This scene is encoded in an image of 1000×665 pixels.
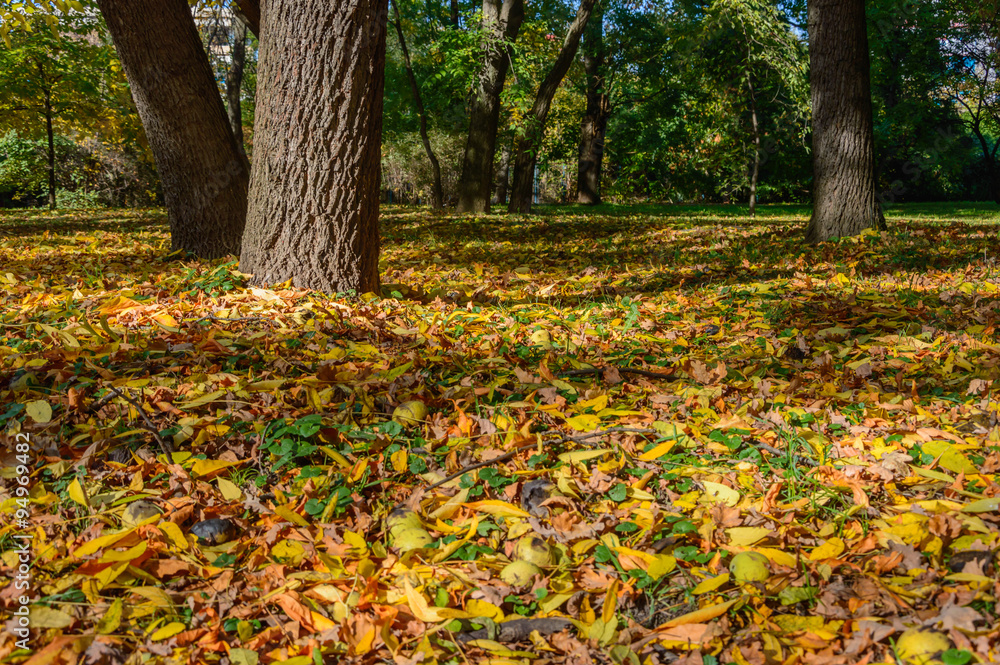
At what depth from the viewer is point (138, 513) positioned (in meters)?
1.81

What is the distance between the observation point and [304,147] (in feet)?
12.0

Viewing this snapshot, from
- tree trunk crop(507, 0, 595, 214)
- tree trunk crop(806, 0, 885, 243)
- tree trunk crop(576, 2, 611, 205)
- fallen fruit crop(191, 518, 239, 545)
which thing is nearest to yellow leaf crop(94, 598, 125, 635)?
fallen fruit crop(191, 518, 239, 545)

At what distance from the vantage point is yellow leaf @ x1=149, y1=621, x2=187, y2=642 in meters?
1.42

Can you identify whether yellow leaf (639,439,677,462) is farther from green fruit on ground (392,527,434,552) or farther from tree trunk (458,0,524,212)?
tree trunk (458,0,524,212)

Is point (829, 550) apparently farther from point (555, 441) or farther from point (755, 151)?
point (755, 151)

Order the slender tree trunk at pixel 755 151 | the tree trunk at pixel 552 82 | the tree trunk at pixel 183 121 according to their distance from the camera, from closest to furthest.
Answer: the tree trunk at pixel 183 121, the tree trunk at pixel 552 82, the slender tree trunk at pixel 755 151

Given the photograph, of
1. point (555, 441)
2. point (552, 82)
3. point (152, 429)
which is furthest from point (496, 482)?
point (552, 82)

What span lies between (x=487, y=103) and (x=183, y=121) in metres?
6.45

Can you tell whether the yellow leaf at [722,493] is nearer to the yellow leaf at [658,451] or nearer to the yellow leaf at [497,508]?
the yellow leaf at [658,451]

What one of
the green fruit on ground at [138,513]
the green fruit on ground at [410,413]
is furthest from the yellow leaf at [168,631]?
the green fruit on ground at [410,413]

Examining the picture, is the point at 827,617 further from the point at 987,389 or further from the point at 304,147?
the point at 304,147

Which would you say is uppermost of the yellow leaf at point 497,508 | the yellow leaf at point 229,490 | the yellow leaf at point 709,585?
the yellow leaf at point 229,490

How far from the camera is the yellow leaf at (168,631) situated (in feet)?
4.65

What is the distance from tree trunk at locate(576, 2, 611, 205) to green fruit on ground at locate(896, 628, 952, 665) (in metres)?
17.1
